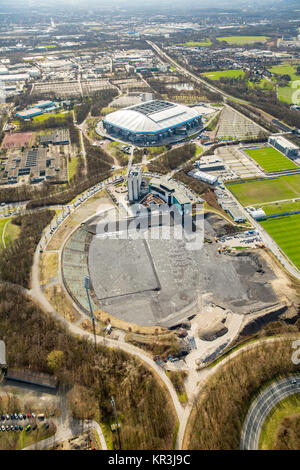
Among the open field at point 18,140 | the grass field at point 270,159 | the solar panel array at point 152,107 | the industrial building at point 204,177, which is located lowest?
the industrial building at point 204,177

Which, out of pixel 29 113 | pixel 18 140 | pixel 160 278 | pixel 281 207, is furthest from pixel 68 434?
pixel 29 113

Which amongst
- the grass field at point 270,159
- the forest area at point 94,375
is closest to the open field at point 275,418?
the forest area at point 94,375

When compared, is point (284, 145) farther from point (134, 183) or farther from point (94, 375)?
point (94, 375)

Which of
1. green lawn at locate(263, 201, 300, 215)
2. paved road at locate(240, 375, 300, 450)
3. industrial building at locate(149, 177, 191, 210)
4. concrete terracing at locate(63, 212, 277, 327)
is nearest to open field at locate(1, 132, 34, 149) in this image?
industrial building at locate(149, 177, 191, 210)

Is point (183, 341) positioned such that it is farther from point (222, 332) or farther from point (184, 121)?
point (184, 121)

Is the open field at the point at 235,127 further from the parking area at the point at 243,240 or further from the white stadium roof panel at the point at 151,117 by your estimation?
the parking area at the point at 243,240
